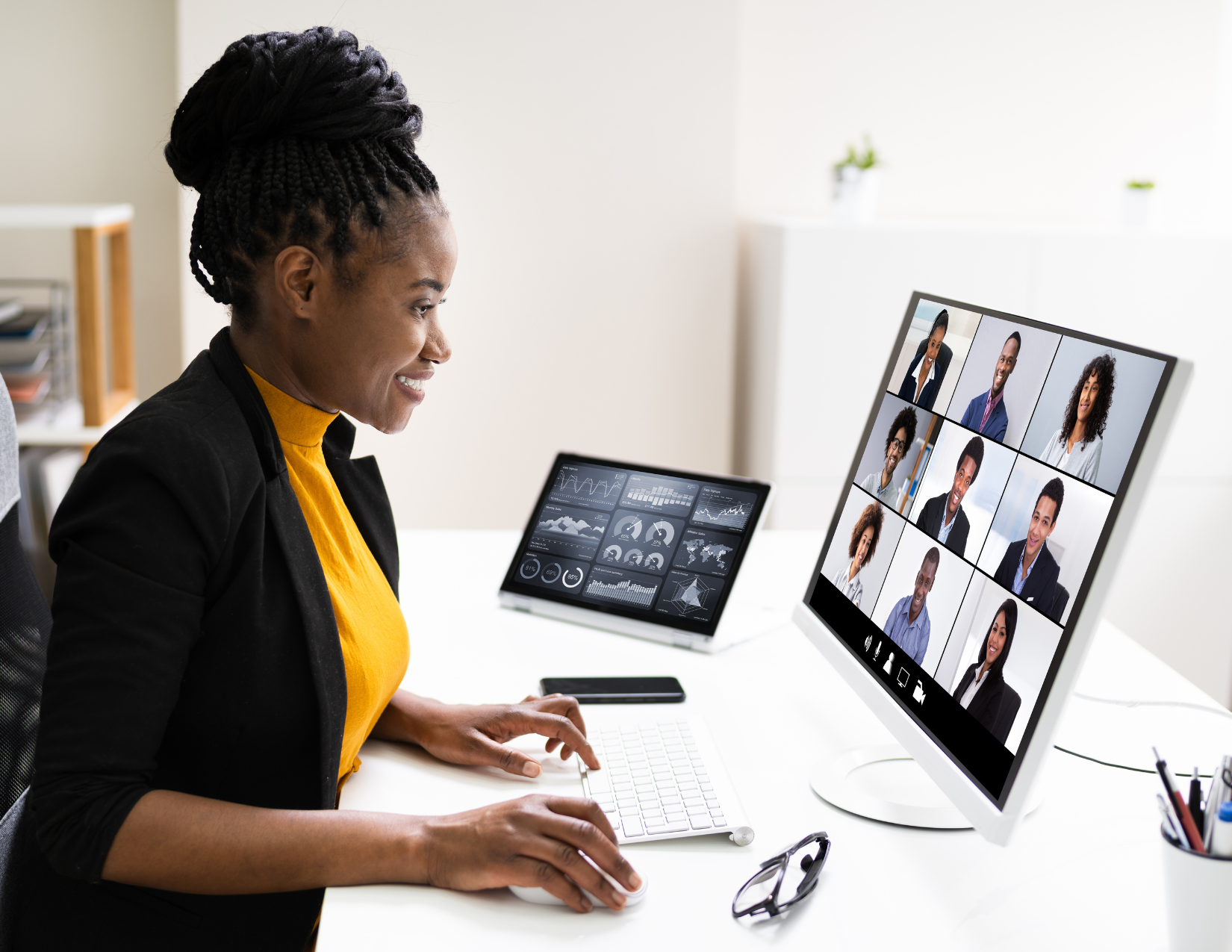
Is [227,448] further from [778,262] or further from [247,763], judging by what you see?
[778,262]

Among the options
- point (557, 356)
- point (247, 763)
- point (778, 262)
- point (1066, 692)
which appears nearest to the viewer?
point (1066, 692)

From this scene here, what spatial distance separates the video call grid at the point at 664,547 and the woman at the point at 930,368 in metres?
0.37

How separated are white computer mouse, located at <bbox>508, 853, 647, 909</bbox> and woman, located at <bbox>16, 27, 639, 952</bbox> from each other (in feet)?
0.04

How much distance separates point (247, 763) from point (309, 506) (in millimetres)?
268

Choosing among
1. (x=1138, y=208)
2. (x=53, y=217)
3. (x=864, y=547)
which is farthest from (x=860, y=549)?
(x=1138, y=208)

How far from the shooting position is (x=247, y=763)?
3.04ft

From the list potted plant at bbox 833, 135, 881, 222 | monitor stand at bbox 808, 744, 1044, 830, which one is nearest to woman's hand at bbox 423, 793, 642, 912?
monitor stand at bbox 808, 744, 1044, 830

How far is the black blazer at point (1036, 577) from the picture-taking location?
33.1 inches

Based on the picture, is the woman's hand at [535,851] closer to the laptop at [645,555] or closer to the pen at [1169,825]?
the pen at [1169,825]

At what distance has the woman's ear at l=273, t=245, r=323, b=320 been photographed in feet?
3.19

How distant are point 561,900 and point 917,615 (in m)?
0.42

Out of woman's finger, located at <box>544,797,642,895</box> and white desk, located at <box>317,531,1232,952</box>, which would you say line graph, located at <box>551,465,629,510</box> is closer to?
white desk, located at <box>317,531,1232,952</box>

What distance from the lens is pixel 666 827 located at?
3.16ft

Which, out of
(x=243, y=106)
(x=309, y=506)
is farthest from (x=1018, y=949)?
(x=243, y=106)
